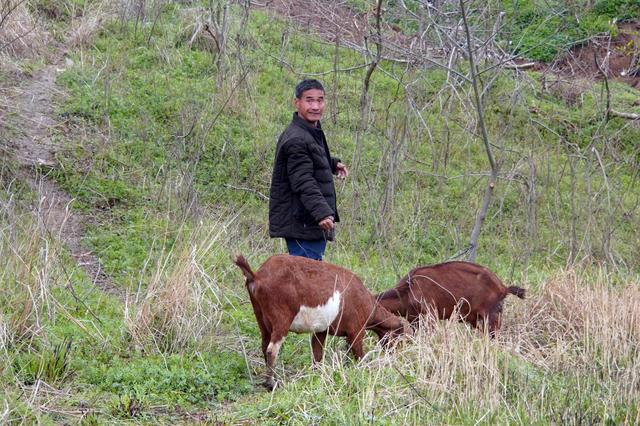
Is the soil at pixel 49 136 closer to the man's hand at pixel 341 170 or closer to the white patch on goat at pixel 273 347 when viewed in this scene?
the man's hand at pixel 341 170

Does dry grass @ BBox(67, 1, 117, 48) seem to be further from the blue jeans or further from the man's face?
the blue jeans

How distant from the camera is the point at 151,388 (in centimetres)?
616

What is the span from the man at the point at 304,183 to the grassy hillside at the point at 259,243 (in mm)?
831

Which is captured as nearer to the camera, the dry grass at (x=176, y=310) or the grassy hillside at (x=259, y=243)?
the grassy hillside at (x=259, y=243)

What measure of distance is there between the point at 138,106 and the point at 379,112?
10.5 ft

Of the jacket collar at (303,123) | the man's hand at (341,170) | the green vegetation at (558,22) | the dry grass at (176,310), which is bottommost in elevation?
the dry grass at (176,310)

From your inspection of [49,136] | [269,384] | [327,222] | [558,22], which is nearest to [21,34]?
[49,136]

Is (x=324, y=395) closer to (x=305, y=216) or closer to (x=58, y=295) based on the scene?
(x=305, y=216)

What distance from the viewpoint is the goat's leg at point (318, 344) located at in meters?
6.65

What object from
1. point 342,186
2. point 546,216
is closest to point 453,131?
point 546,216

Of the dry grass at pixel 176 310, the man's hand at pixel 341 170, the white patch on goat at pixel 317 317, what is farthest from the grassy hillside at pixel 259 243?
the man's hand at pixel 341 170

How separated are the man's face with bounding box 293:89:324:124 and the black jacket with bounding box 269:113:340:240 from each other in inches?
2.0

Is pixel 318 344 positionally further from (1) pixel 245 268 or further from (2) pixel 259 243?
(2) pixel 259 243

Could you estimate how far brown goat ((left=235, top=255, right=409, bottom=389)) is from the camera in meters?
6.20
